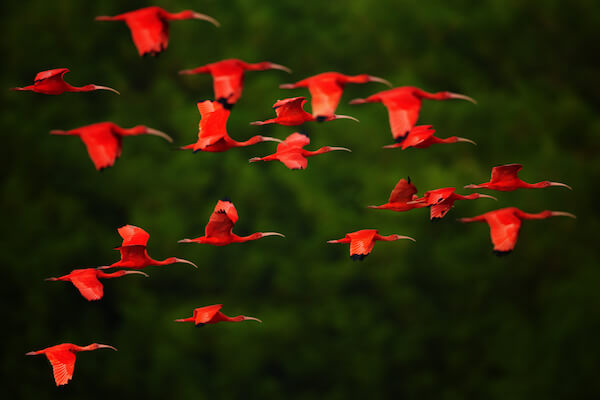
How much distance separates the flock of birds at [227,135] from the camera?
4.05 feet

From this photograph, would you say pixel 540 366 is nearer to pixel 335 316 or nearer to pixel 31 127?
pixel 335 316

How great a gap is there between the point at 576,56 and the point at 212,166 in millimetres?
2505

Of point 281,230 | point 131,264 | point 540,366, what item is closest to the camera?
point 131,264

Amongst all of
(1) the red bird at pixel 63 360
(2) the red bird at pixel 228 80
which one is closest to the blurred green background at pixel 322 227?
(1) the red bird at pixel 63 360

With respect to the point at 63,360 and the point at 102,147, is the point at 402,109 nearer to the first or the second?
the point at 102,147

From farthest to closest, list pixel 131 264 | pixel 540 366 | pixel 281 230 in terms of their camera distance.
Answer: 1. pixel 281 230
2. pixel 540 366
3. pixel 131 264

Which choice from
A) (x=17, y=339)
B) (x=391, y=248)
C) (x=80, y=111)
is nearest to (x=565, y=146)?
(x=391, y=248)

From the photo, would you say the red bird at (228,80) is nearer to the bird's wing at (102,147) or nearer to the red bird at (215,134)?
the red bird at (215,134)

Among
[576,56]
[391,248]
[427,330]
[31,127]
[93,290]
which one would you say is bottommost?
[427,330]

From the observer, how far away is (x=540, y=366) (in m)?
4.67

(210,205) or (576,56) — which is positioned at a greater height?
(576,56)

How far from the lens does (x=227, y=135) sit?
1.41m

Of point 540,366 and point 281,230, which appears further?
point 281,230

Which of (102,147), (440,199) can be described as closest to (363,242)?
(440,199)
